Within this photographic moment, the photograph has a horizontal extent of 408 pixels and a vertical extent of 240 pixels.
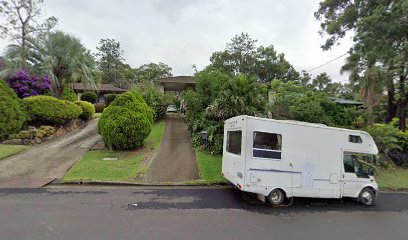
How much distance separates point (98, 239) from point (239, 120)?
4.79 meters

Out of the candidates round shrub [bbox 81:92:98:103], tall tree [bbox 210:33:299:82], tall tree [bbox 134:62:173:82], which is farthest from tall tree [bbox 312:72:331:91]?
round shrub [bbox 81:92:98:103]

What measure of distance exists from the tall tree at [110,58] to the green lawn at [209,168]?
42713 mm

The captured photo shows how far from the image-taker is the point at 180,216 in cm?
592

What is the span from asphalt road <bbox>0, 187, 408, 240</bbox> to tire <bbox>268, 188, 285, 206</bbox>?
24 cm

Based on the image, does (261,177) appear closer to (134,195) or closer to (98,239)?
(134,195)

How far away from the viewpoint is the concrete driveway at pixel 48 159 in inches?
356

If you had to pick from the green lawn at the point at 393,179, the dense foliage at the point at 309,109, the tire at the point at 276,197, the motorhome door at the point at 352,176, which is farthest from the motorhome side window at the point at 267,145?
the dense foliage at the point at 309,109

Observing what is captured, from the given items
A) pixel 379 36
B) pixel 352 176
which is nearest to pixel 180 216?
pixel 352 176

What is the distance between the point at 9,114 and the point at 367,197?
54.9ft

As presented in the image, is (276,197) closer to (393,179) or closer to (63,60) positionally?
(393,179)

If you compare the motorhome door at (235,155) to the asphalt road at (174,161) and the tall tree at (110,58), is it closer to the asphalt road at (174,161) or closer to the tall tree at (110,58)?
the asphalt road at (174,161)

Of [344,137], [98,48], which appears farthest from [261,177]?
[98,48]

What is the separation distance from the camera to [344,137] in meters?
7.70

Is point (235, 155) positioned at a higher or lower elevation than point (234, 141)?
lower
